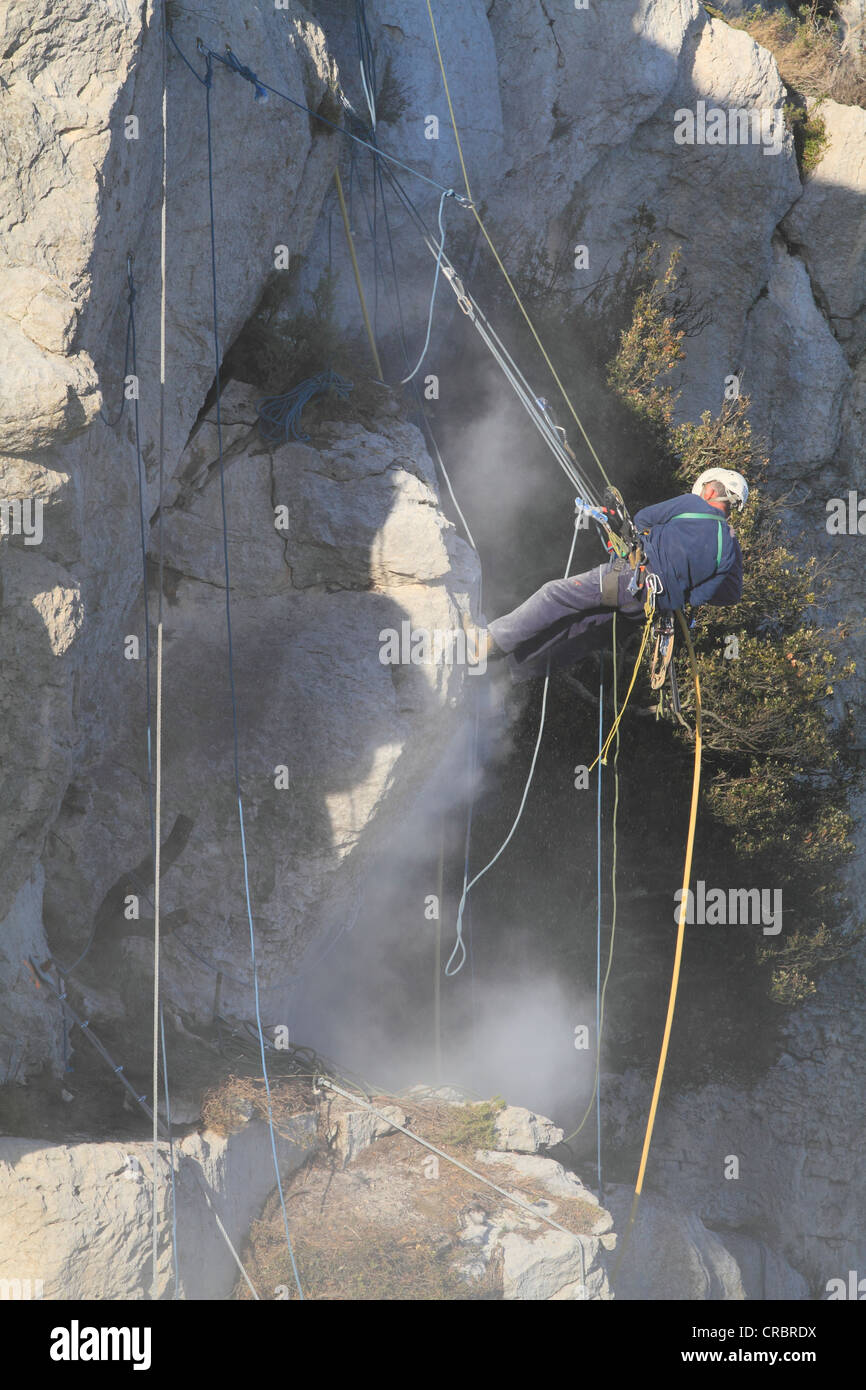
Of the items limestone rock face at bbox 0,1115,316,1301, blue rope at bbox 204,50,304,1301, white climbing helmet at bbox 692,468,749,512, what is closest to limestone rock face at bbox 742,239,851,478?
white climbing helmet at bbox 692,468,749,512

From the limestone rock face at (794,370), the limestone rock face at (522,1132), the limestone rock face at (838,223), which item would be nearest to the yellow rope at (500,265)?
the limestone rock face at (794,370)

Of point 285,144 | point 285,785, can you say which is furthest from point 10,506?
point 285,144

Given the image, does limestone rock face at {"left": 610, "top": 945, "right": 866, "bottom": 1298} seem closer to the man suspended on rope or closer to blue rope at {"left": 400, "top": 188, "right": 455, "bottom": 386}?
the man suspended on rope

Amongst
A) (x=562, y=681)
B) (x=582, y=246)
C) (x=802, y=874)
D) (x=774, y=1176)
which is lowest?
(x=774, y=1176)

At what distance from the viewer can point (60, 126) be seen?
5551 mm

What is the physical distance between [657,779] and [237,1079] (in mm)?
5843

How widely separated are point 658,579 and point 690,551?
0.95ft

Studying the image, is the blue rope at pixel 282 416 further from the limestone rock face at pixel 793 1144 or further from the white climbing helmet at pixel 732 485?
the limestone rock face at pixel 793 1144

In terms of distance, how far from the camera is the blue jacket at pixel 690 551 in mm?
7395

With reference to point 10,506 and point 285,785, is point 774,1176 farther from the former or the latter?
point 10,506

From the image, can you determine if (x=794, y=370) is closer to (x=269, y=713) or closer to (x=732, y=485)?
(x=732, y=485)

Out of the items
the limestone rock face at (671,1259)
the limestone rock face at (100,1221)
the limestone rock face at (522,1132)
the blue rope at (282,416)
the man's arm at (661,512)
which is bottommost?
the limestone rock face at (671,1259)
